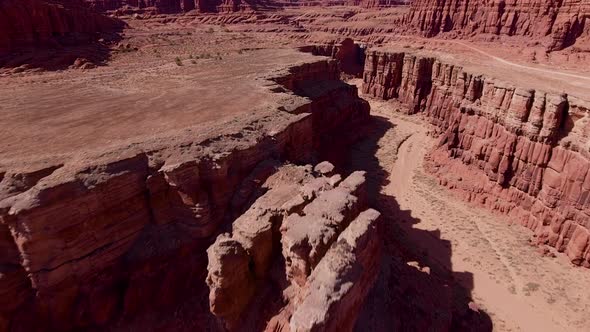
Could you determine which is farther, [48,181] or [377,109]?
[377,109]

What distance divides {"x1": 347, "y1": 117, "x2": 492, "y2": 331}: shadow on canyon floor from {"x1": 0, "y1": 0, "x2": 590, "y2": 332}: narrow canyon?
11 cm

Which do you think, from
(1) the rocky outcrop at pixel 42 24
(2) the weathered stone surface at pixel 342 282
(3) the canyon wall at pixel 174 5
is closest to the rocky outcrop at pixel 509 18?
(3) the canyon wall at pixel 174 5

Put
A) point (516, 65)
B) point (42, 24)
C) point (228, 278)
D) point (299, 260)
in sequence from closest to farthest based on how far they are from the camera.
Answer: point (299, 260) < point (228, 278) < point (42, 24) < point (516, 65)

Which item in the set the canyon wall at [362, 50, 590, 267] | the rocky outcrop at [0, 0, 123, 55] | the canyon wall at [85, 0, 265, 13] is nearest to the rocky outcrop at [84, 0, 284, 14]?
the canyon wall at [85, 0, 265, 13]

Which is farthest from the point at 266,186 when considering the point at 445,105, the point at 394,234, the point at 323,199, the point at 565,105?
→ the point at 445,105

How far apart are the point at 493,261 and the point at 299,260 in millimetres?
17303

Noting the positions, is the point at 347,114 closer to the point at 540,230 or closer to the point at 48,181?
the point at 540,230

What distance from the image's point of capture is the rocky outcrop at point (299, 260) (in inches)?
479

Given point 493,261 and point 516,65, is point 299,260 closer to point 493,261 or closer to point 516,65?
point 493,261

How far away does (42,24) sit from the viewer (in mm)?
48719

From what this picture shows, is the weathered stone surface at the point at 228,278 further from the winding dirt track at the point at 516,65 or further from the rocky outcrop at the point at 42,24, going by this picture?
the rocky outcrop at the point at 42,24

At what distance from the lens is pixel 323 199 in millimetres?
15797

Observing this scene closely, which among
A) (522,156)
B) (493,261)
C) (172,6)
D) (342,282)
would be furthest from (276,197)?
(172,6)

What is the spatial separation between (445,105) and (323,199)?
111ft
